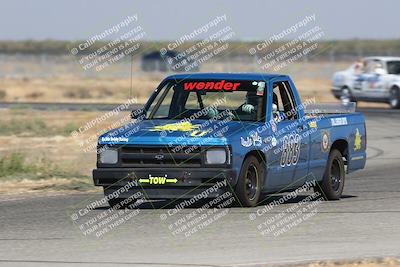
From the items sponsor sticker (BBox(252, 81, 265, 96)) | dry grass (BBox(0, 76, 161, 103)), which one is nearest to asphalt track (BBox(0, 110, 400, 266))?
sponsor sticker (BBox(252, 81, 265, 96))

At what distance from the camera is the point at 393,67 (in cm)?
3519

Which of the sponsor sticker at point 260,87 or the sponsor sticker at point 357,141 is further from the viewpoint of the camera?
the sponsor sticker at point 357,141

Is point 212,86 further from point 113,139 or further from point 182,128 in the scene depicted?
point 113,139

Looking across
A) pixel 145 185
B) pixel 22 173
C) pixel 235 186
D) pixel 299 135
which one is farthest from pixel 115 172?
pixel 22 173

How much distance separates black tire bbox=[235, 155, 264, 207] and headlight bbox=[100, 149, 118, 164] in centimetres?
138

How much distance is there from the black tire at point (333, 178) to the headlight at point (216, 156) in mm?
2382

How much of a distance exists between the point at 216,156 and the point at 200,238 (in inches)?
66.9

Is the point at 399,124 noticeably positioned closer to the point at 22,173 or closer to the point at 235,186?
the point at 22,173

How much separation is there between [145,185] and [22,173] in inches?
235

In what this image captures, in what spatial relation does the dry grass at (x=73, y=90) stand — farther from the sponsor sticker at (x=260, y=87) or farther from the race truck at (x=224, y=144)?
the sponsor sticker at (x=260, y=87)

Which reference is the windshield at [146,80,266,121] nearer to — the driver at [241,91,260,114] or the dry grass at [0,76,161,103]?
the driver at [241,91,260,114]

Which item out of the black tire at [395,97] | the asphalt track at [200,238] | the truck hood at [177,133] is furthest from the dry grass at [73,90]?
the truck hood at [177,133]

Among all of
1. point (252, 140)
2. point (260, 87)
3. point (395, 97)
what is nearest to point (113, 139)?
point (252, 140)

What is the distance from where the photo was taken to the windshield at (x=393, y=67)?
35.1 metres
